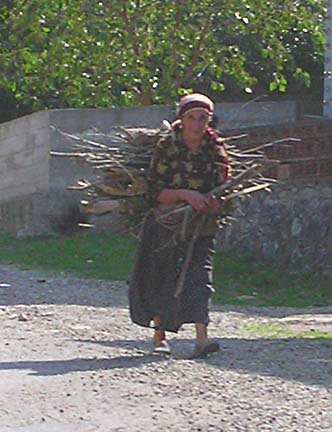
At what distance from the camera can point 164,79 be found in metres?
19.1

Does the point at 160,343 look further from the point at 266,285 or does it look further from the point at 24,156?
the point at 24,156

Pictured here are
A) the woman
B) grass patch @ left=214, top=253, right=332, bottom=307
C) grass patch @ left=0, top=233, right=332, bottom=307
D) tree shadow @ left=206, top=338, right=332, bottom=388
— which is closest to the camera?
tree shadow @ left=206, top=338, right=332, bottom=388

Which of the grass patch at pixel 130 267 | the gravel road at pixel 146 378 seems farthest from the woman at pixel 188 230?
the grass patch at pixel 130 267

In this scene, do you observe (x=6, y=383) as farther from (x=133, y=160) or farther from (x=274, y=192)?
(x=274, y=192)

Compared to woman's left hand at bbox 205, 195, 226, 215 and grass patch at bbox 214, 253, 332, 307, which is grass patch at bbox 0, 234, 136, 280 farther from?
woman's left hand at bbox 205, 195, 226, 215

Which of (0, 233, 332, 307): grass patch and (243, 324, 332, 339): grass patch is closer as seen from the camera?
(243, 324, 332, 339): grass patch

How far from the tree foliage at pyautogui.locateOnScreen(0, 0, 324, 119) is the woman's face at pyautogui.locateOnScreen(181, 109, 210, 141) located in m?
10.3

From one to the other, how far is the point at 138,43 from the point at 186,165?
1095 centimetres

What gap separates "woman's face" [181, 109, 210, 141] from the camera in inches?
318

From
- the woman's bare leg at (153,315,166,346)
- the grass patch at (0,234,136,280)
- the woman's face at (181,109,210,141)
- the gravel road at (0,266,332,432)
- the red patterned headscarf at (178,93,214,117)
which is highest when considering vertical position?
the red patterned headscarf at (178,93,214,117)

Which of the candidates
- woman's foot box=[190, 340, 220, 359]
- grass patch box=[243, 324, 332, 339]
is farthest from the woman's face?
grass patch box=[243, 324, 332, 339]

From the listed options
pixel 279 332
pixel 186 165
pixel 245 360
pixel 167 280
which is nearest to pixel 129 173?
pixel 186 165

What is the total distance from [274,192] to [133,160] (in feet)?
21.3

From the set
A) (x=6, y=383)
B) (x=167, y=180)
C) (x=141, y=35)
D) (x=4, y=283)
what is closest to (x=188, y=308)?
(x=167, y=180)
